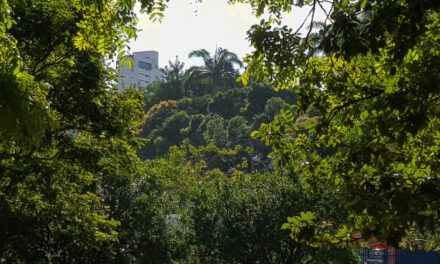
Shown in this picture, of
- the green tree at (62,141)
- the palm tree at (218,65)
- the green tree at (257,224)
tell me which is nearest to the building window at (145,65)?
the palm tree at (218,65)

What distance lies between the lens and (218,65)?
61406mm

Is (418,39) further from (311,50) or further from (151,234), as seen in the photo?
(151,234)

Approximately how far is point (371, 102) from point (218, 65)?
56322 mm

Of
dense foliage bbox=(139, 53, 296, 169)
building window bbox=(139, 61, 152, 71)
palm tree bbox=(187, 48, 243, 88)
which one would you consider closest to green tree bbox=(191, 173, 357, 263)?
dense foliage bbox=(139, 53, 296, 169)

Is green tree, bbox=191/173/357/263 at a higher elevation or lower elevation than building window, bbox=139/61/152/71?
lower

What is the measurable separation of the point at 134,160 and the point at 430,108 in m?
7.22

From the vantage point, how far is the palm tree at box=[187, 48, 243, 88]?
60.3 meters

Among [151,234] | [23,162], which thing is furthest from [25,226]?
[151,234]

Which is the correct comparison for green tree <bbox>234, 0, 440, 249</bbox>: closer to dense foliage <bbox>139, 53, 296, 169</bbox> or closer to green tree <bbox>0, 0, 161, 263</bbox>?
green tree <bbox>0, 0, 161, 263</bbox>

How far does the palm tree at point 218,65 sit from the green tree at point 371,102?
53962 mm

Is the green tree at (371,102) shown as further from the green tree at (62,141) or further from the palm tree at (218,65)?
the palm tree at (218,65)

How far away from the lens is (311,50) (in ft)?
18.7

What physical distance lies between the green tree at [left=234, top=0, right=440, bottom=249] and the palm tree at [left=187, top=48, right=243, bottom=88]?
54.0 m

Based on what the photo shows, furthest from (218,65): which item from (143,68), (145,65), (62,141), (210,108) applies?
(145,65)
